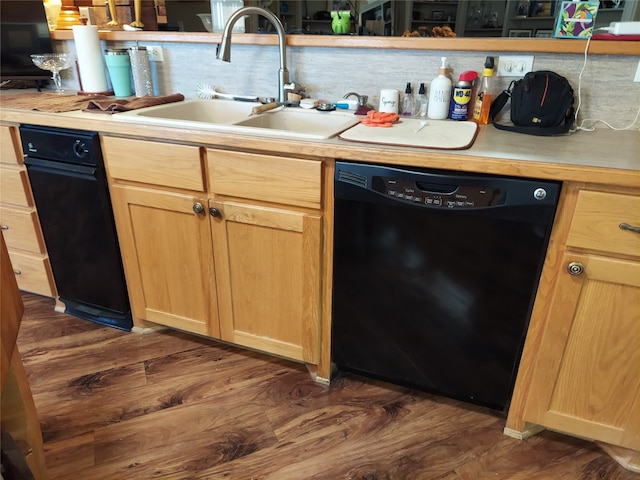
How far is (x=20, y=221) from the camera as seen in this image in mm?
1888

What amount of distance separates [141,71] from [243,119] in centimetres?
64

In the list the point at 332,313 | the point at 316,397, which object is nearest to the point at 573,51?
the point at 332,313

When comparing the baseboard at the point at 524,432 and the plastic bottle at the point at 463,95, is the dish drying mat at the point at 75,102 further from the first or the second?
the baseboard at the point at 524,432

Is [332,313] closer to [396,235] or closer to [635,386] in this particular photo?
[396,235]

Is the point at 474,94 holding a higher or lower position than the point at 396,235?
higher

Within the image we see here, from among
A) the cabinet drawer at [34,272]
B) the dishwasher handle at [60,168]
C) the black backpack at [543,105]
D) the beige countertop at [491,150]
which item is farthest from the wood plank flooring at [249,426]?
the black backpack at [543,105]

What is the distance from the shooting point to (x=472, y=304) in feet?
4.33

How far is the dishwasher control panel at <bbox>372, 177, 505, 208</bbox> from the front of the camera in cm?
117

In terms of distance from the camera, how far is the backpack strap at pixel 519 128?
55.5 inches

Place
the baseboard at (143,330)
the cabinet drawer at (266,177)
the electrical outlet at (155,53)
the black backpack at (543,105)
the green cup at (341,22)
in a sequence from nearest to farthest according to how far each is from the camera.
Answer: the cabinet drawer at (266,177) → the black backpack at (543,105) → the green cup at (341,22) → the baseboard at (143,330) → the electrical outlet at (155,53)

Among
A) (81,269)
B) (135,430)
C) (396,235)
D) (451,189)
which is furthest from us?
(81,269)

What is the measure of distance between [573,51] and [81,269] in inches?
78.6

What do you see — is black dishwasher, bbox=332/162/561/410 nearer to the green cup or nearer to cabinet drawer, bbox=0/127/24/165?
the green cup

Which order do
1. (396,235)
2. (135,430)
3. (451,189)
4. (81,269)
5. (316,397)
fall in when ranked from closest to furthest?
(451,189), (396,235), (135,430), (316,397), (81,269)
